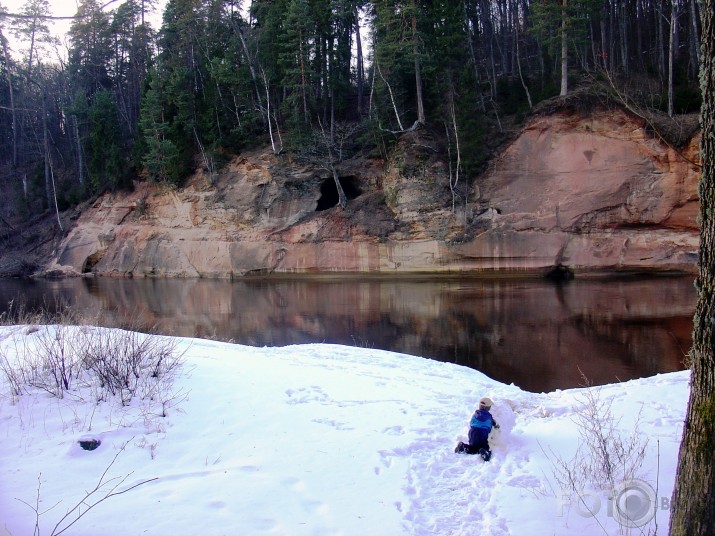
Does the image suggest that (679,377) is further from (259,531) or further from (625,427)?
(259,531)

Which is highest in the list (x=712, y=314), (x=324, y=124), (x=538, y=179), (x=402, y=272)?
(x=324, y=124)

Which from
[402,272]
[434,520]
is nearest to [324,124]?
[402,272]

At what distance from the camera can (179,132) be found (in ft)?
127

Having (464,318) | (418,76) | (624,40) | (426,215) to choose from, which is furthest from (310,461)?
(624,40)

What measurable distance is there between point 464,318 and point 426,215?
43.7 ft

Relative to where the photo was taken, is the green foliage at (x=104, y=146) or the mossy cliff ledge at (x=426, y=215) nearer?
the mossy cliff ledge at (x=426, y=215)

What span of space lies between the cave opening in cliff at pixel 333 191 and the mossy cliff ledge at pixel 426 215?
112 mm

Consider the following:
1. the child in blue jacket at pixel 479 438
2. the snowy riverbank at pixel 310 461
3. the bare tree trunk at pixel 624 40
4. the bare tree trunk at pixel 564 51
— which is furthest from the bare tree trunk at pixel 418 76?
the child in blue jacket at pixel 479 438

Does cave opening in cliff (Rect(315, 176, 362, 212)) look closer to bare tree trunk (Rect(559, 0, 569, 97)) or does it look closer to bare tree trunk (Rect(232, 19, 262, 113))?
bare tree trunk (Rect(232, 19, 262, 113))

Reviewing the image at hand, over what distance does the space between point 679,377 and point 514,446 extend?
4.31 meters

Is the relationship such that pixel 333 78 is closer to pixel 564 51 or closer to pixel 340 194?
pixel 340 194

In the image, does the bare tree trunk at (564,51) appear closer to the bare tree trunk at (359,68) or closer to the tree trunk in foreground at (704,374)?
the bare tree trunk at (359,68)

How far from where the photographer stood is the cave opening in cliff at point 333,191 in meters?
35.5

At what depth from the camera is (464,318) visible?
1788 cm
